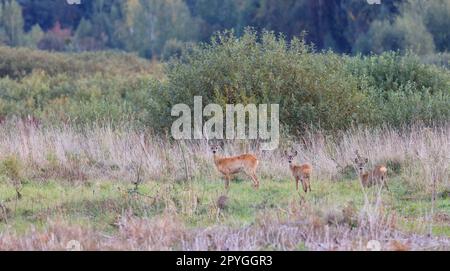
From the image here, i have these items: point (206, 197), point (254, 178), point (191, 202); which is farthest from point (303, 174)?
point (191, 202)

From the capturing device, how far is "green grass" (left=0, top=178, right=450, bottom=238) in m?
11.0

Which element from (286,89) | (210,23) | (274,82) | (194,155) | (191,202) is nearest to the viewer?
(191,202)

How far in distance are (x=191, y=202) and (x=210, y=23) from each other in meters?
57.8

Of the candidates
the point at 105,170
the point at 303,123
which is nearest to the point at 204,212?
the point at 105,170

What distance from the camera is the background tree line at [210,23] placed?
1973 inches

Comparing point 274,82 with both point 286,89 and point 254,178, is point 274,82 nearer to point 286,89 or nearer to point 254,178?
point 286,89

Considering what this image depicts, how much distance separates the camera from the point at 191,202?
37.9 ft

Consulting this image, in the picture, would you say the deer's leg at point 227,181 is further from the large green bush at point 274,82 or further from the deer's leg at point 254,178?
the large green bush at point 274,82

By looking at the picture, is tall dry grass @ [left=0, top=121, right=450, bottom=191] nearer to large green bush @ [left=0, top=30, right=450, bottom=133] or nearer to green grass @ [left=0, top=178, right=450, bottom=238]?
green grass @ [left=0, top=178, right=450, bottom=238]

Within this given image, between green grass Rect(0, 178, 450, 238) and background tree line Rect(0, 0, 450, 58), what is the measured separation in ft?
84.9

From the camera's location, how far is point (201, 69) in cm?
1989

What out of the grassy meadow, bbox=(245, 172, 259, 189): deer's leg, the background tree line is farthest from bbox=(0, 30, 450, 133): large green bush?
the background tree line

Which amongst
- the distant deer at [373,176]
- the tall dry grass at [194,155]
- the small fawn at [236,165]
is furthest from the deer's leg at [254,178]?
the distant deer at [373,176]
